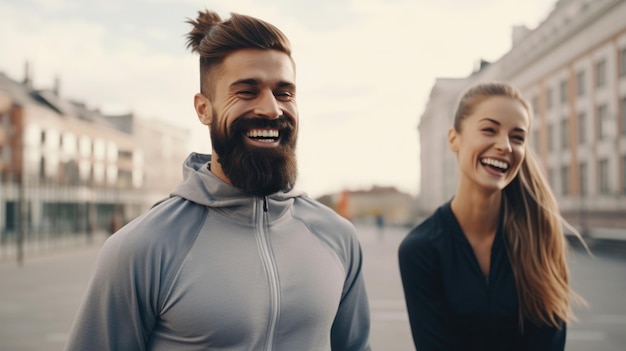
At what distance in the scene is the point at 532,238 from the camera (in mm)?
2566

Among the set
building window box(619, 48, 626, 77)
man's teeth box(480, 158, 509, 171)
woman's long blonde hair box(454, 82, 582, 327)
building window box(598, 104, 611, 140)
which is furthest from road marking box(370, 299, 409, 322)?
building window box(598, 104, 611, 140)

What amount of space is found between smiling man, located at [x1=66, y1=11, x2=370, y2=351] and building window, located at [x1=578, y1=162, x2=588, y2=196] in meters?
39.5

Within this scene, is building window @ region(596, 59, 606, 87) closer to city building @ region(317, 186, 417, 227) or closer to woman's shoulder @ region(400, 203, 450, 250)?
woman's shoulder @ region(400, 203, 450, 250)

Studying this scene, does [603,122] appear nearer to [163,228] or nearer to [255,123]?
[255,123]

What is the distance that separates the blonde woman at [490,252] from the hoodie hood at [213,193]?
85 centimetres

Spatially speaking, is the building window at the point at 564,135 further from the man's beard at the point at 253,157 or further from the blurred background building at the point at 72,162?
the man's beard at the point at 253,157

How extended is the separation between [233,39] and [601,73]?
3820cm

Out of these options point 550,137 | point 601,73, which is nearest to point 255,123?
Answer: point 601,73

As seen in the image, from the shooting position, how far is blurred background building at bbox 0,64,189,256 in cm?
4019

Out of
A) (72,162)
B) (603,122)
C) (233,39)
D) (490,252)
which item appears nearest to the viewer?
(233,39)

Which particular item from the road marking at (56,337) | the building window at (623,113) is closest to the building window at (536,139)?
the building window at (623,113)

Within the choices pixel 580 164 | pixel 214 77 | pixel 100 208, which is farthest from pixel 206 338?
pixel 100 208

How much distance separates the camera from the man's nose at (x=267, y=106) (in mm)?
1792

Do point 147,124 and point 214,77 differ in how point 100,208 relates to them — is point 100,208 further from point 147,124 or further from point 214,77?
point 214,77
